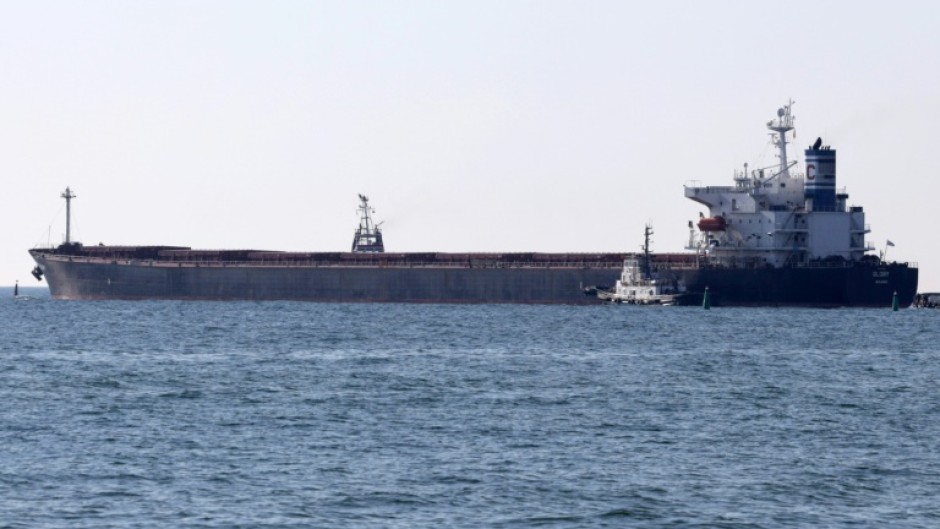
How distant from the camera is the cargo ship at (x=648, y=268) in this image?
8769 cm

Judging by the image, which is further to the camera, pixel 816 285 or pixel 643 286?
pixel 643 286

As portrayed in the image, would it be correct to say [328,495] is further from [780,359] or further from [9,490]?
[780,359]

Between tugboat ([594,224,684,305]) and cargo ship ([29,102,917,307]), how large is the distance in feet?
0.75

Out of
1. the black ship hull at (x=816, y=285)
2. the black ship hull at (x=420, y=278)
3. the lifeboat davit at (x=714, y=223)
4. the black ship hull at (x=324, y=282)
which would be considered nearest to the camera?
the black ship hull at (x=816, y=285)

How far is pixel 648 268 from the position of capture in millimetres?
90750

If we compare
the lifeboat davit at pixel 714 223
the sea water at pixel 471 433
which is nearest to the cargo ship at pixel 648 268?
the lifeboat davit at pixel 714 223

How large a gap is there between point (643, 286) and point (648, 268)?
1.09m

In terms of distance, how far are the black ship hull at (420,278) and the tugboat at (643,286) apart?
0.85m

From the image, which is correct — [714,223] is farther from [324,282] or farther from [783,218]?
[324,282]

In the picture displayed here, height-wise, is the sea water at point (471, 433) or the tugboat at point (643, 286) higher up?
the tugboat at point (643, 286)

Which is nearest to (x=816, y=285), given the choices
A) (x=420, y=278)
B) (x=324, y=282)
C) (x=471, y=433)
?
(x=420, y=278)

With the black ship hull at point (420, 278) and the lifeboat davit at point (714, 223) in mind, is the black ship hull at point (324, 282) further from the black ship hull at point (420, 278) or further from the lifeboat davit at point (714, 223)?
the lifeboat davit at point (714, 223)

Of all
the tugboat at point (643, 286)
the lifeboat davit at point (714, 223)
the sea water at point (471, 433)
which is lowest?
the sea water at point (471, 433)

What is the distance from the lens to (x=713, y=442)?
3034 cm
